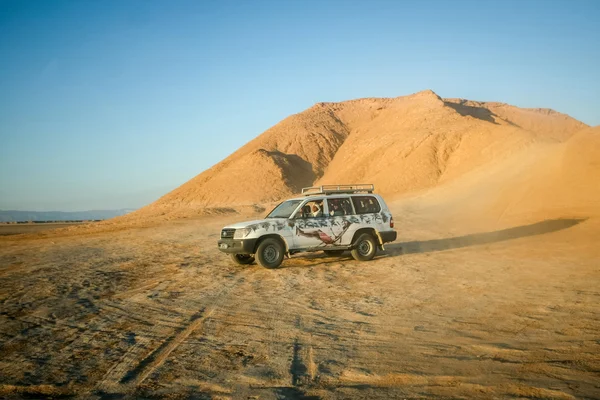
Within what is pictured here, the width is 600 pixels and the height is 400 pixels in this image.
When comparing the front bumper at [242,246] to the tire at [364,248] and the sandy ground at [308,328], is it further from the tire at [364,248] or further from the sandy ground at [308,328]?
the tire at [364,248]

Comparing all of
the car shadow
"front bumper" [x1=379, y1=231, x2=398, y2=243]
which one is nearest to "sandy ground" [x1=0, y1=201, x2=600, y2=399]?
"front bumper" [x1=379, y1=231, x2=398, y2=243]

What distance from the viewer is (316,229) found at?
12148 mm

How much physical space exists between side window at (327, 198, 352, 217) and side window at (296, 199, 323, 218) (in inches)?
10.7

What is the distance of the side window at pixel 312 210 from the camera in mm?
12133

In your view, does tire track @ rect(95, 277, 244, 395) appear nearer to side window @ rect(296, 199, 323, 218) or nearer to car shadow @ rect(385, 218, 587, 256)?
side window @ rect(296, 199, 323, 218)

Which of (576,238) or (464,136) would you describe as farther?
(464,136)

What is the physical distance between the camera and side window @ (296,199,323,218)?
A: 39.8 feet

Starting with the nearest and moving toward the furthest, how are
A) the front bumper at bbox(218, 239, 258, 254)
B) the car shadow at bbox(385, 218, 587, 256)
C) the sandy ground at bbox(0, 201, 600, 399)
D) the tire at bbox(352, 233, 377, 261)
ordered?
1. the sandy ground at bbox(0, 201, 600, 399)
2. the front bumper at bbox(218, 239, 258, 254)
3. the tire at bbox(352, 233, 377, 261)
4. the car shadow at bbox(385, 218, 587, 256)

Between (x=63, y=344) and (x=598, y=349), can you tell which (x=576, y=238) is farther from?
(x=63, y=344)

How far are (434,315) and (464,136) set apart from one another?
4739 centimetres

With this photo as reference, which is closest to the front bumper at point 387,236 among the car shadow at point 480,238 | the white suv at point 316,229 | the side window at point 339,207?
the white suv at point 316,229

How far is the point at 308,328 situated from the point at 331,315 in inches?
32.6

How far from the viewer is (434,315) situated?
23.5 ft

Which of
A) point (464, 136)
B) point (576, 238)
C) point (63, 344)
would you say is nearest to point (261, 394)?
point (63, 344)
